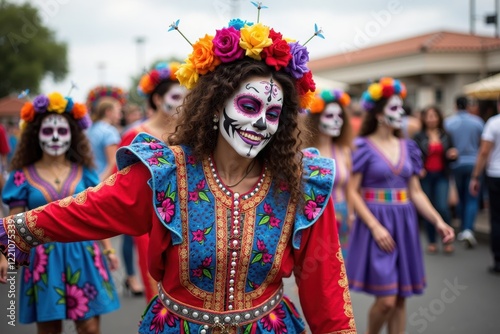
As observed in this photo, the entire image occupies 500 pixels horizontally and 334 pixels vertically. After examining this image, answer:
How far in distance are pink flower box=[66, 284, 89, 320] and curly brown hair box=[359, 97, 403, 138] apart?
8.28 ft

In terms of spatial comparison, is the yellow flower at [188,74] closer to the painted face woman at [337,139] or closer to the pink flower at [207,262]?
the pink flower at [207,262]

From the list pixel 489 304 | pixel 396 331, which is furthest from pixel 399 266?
pixel 489 304

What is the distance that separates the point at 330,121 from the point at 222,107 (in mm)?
3016

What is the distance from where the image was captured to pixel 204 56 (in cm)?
225

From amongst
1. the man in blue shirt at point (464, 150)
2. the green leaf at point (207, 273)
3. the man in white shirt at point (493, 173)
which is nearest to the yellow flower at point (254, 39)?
the green leaf at point (207, 273)

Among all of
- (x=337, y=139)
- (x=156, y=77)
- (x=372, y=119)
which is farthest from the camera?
(x=337, y=139)

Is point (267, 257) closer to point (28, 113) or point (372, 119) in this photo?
point (28, 113)

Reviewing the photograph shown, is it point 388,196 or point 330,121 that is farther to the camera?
point 330,121

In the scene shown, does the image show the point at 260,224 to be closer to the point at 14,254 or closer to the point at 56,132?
the point at 14,254

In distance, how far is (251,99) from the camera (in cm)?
225

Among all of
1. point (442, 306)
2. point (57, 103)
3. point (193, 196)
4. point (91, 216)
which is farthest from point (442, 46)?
point (91, 216)

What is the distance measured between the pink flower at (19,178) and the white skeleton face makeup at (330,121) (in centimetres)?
266

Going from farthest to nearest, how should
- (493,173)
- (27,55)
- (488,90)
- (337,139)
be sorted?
(27,55) → (488,90) → (493,173) → (337,139)

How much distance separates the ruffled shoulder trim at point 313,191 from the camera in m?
2.23
